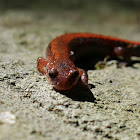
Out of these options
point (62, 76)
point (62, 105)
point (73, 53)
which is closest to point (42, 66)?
point (62, 76)

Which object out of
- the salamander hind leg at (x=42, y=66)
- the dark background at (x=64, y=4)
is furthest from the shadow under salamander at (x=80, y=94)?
the dark background at (x=64, y=4)

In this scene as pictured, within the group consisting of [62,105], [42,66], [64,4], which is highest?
[64,4]

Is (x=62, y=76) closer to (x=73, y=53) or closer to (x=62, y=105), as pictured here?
(x=62, y=105)

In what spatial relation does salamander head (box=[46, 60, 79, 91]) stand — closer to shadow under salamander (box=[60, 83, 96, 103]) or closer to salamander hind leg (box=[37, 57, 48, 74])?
shadow under salamander (box=[60, 83, 96, 103])

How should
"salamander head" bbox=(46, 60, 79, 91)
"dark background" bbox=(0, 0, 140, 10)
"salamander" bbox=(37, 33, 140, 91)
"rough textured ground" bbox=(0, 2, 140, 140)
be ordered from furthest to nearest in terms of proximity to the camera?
1. "dark background" bbox=(0, 0, 140, 10)
2. "salamander" bbox=(37, 33, 140, 91)
3. "salamander head" bbox=(46, 60, 79, 91)
4. "rough textured ground" bbox=(0, 2, 140, 140)

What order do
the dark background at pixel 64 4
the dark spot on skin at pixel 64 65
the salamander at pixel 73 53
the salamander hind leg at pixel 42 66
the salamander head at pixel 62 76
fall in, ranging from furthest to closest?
the dark background at pixel 64 4 < the salamander hind leg at pixel 42 66 < the dark spot on skin at pixel 64 65 < the salamander at pixel 73 53 < the salamander head at pixel 62 76

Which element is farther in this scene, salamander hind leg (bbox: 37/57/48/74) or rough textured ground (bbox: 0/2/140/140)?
salamander hind leg (bbox: 37/57/48/74)

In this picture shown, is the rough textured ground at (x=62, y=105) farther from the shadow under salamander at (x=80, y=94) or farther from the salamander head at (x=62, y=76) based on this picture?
the salamander head at (x=62, y=76)

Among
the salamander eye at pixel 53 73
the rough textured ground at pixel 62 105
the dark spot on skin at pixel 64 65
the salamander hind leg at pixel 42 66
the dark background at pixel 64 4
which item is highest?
the dark background at pixel 64 4

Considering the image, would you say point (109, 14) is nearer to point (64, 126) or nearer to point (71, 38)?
point (71, 38)

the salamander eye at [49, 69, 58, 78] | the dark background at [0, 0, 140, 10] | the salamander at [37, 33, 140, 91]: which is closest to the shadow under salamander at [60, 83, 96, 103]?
the salamander at [37, 33, 140, 91]
